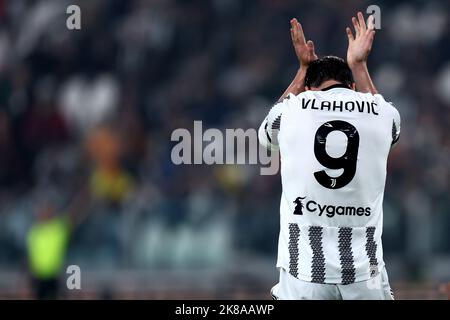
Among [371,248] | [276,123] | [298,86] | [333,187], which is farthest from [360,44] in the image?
[371,248]

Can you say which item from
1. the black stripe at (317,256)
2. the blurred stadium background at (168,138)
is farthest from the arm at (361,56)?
the blurred stadium background at (168,138)

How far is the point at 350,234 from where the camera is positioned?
553cm

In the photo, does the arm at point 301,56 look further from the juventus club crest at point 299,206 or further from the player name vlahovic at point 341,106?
the juventus club crest at point 299,206

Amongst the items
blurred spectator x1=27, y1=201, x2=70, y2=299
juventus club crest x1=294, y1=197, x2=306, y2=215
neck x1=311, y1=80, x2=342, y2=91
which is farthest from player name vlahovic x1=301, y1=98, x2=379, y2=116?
blurred spectator x1=27, y1=201, x2=70, y2=299

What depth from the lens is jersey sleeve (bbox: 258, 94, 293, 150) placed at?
5.72 m

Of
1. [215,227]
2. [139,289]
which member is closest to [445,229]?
[215,227]

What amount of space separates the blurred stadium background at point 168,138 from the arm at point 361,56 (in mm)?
4992

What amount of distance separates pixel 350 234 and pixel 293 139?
550mm

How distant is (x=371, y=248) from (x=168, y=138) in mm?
8207

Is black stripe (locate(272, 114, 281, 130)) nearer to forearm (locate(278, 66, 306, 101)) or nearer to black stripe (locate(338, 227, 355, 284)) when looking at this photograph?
forearm (locate(278, 66, 306, 101))

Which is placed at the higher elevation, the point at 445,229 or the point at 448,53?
the point at 448,53
